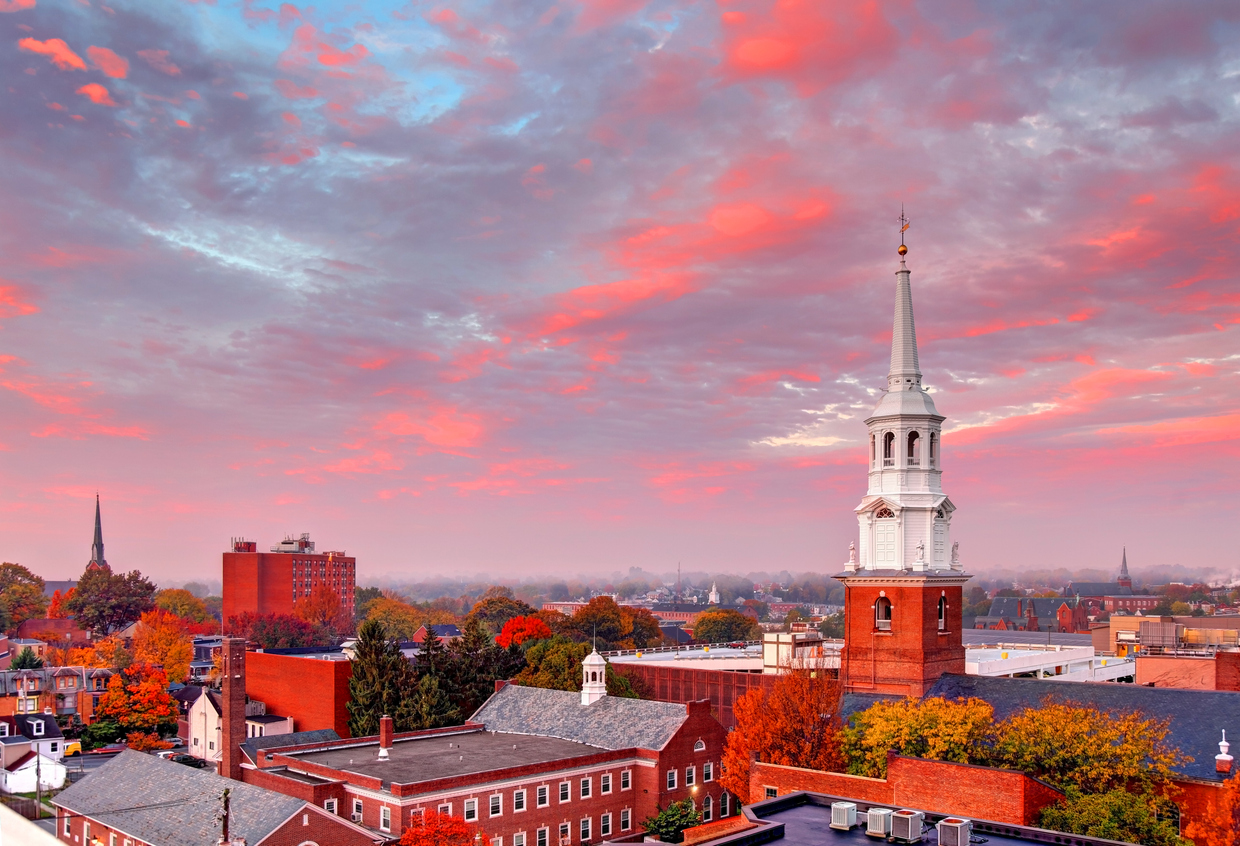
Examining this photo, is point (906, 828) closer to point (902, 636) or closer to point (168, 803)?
point (902, 636)

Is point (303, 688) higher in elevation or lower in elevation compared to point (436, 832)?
higher

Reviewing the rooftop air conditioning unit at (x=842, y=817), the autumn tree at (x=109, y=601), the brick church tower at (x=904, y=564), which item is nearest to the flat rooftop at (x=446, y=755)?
the brick church tower at (x=904, y=564)

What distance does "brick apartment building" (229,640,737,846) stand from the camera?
51812 millimetres

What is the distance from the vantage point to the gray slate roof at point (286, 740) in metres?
65.5

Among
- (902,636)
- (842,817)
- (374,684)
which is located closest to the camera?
(842,817)

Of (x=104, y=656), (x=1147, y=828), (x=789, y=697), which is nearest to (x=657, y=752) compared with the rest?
(x=789, y=697)

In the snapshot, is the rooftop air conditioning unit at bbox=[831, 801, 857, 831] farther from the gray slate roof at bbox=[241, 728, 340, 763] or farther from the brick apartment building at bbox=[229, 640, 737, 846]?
the gray slate roof at bbox=[241, 728, 340, 763]

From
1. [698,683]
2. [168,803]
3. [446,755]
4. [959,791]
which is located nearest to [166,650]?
[168,803]

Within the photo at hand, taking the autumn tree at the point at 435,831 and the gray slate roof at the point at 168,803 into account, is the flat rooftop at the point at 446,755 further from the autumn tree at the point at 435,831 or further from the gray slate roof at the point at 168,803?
the gray slate roof at the point at 168,803

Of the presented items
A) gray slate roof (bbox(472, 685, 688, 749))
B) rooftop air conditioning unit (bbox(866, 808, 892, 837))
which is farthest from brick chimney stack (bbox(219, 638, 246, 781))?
rooftop air conditioning unit (bbox(866, 808, 892, 837))

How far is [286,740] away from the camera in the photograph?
7044 cm

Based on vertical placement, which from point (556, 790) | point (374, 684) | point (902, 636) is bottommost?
point (556, 790)

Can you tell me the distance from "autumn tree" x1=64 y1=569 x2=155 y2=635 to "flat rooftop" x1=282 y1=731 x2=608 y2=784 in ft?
428

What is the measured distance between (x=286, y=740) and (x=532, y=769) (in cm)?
2430
